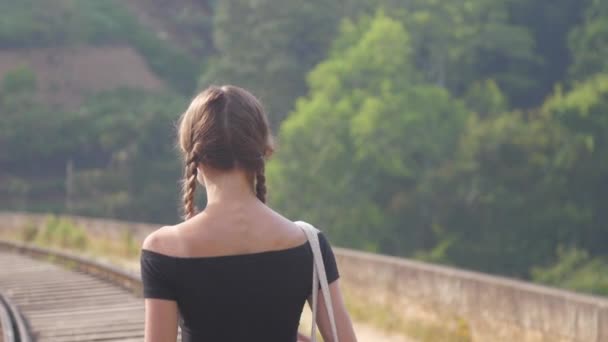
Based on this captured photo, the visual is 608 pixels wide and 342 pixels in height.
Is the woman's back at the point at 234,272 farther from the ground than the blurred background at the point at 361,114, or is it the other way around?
the woman's back at the point at 234,272

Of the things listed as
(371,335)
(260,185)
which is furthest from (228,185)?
(371,335)

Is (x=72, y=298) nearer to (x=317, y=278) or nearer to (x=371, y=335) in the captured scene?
(x=371, y=335)

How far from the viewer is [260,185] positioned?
2.83 metres

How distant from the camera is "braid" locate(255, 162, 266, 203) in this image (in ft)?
9.17

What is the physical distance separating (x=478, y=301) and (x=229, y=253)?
7.91 m

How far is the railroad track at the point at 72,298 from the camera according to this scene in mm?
9422

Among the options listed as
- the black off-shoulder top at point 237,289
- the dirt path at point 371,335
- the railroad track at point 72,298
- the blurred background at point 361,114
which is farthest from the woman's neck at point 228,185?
the blurred background at point 361,114

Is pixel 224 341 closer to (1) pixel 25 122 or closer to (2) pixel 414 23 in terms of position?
(2) pixel 414 23

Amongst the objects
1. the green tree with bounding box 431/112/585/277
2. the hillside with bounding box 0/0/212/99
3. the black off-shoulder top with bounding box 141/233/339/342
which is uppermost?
the black off-shoulder top with bounding box 141/233/339/342

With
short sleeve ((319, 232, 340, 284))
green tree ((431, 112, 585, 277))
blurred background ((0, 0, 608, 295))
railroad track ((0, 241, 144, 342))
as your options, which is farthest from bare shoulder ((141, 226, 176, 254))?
green tree ((431, 112, 585, 277))

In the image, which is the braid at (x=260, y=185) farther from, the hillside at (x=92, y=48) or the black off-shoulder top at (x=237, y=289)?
the hillside at (x=92, y=48)

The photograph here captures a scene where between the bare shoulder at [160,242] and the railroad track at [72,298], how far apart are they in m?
6.27

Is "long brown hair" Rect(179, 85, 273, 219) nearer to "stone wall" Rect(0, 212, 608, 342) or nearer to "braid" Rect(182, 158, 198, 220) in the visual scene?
"braid" Rect(182, 158, 198, 220)

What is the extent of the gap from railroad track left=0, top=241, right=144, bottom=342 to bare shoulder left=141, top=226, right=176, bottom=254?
6272 mm
